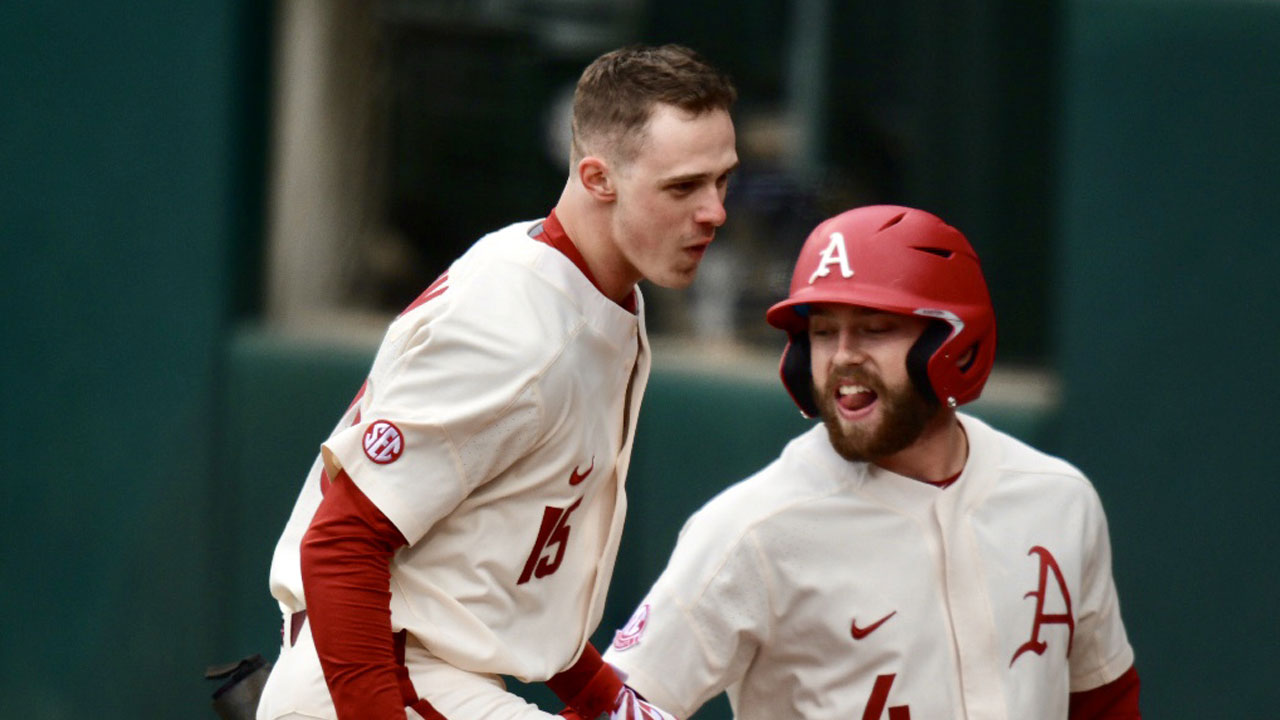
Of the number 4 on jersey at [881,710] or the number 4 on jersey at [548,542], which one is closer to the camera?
the number 4 on jersey at [548,542]

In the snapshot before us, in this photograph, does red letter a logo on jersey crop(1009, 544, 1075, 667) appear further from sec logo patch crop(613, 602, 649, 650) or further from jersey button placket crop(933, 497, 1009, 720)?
sec logo patch crop(613, 602, 649, 650)

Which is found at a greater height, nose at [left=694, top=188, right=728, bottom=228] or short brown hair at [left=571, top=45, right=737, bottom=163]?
short brown hair at [left=571, top=45, right=737, bottom=163]

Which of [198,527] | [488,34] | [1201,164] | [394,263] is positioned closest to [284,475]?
[198,527]

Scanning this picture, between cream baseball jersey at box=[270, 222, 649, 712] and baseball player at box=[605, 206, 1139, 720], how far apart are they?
411 millimetres

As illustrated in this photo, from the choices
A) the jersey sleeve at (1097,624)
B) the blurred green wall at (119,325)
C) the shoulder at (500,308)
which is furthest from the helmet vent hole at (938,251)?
the blurred green wall at (119,325)

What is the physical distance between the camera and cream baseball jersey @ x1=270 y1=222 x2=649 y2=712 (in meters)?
2.66

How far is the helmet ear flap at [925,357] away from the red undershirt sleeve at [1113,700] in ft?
2.49

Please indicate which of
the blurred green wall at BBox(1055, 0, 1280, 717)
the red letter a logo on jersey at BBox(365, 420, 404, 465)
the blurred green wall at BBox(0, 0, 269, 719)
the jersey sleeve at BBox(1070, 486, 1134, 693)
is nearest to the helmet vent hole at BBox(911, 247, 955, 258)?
the jersey sleeve at BBox(1070, 486, 1134, 693)

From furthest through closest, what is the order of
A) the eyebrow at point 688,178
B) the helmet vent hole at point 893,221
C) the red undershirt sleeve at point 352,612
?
1. the helmet vent hole at point 893,221
2. the eyebrow at point 688,178
3. the red undershirt sleeve at point 352,612

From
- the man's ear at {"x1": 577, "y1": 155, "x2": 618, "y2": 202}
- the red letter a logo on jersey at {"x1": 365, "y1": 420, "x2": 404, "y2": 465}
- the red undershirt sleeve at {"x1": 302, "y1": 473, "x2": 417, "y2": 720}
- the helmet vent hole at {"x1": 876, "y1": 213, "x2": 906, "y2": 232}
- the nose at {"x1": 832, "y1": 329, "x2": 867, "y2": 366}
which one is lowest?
the red undershirt sleeve at {"x1": 302, "y1": 473, "x2": 417, "y2": 720}

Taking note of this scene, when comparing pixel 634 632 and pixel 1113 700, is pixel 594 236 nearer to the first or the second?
pixel 634 632

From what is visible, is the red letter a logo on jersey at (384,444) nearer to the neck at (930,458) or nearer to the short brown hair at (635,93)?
the short brown hair at (635,93)

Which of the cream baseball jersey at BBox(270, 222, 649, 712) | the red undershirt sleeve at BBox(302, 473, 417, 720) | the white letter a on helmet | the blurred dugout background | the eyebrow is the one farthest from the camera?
the blurred dugout background

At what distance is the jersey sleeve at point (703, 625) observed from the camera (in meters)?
3.29
